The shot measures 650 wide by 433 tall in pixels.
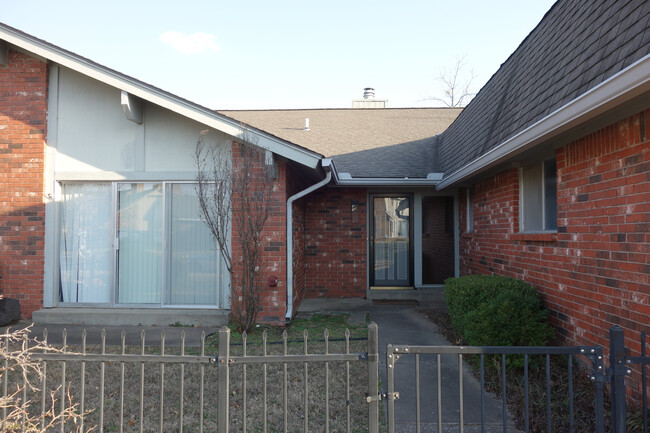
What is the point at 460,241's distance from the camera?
32.8 ft

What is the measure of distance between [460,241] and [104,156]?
24.5 ft

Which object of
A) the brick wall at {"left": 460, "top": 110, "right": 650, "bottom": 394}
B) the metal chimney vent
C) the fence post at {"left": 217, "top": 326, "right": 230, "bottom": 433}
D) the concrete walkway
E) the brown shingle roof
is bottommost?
the concrete walkway

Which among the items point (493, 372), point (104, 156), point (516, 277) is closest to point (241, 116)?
point (104, 156)

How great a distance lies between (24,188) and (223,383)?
253 inches

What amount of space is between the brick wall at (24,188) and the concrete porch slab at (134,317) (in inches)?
16.0

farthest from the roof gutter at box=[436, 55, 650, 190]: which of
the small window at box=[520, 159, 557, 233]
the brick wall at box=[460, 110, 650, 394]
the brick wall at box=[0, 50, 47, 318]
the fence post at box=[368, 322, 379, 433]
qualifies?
the brick wall at box=[0, 50, 47, 318]

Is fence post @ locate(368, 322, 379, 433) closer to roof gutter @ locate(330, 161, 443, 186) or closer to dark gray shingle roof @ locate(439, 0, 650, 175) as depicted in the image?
dark gray shingle roof @ locate(439, 0, 650, 175)

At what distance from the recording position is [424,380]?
15.6 ft

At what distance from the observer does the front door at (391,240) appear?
408 inches

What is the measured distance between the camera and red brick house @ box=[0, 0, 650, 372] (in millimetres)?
3932

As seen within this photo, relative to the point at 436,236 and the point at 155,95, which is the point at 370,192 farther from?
the point at 155,95

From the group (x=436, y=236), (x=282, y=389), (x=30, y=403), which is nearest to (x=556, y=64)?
(x=282, y=389)

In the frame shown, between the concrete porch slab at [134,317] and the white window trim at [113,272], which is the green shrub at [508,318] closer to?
the concrete porch slab at [134,317]

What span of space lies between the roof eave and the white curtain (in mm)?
1786
